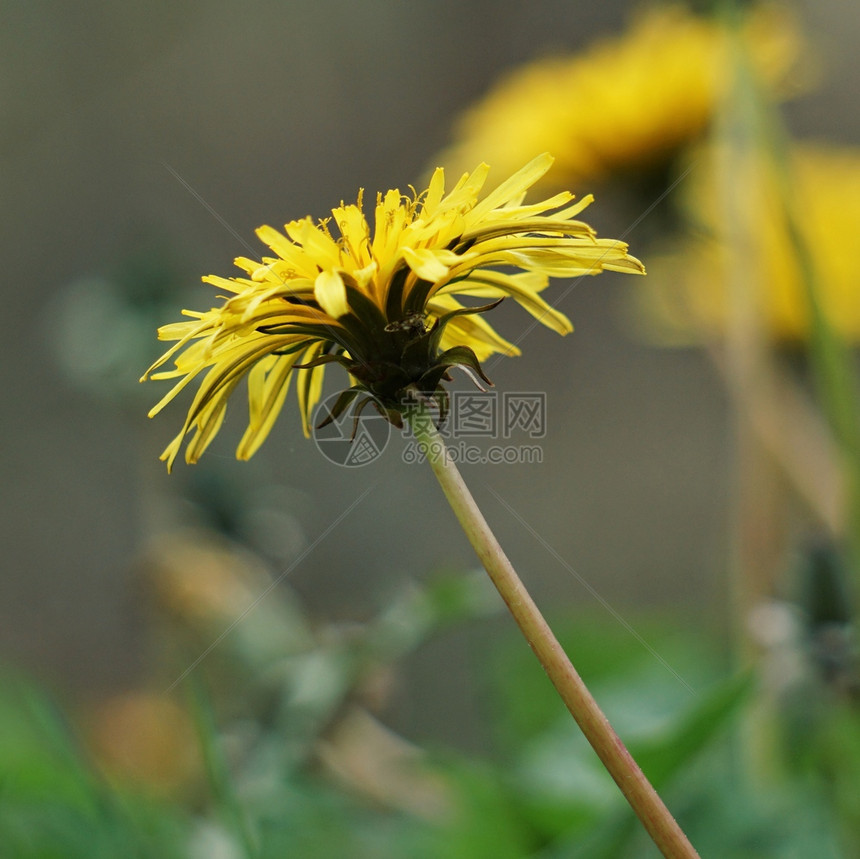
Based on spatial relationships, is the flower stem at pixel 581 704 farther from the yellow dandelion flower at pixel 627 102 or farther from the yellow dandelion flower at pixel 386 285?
the yellow dandelion flower at pixel 627 102

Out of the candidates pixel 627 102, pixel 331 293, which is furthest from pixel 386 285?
pixel 627 102

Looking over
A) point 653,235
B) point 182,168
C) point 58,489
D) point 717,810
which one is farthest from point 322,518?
point 717,810

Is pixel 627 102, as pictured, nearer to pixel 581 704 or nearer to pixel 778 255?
pixel 778 255

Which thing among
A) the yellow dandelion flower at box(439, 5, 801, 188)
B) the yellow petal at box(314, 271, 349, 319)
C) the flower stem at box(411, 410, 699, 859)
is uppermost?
the yellow dandelion flower at box(439, 5, 801, 188)

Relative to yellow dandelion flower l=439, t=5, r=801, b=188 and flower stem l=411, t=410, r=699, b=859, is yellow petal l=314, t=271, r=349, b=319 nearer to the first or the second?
flower stem l=411, t=410, r=699, b=859

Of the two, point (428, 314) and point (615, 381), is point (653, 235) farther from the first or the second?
point (615, 381)

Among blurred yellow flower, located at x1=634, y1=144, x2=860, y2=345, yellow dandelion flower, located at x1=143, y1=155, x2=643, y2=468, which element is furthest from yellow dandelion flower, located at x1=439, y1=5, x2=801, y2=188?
yellow dandelion flower, located at x1=143, y1=155, x2=643, y2=468
